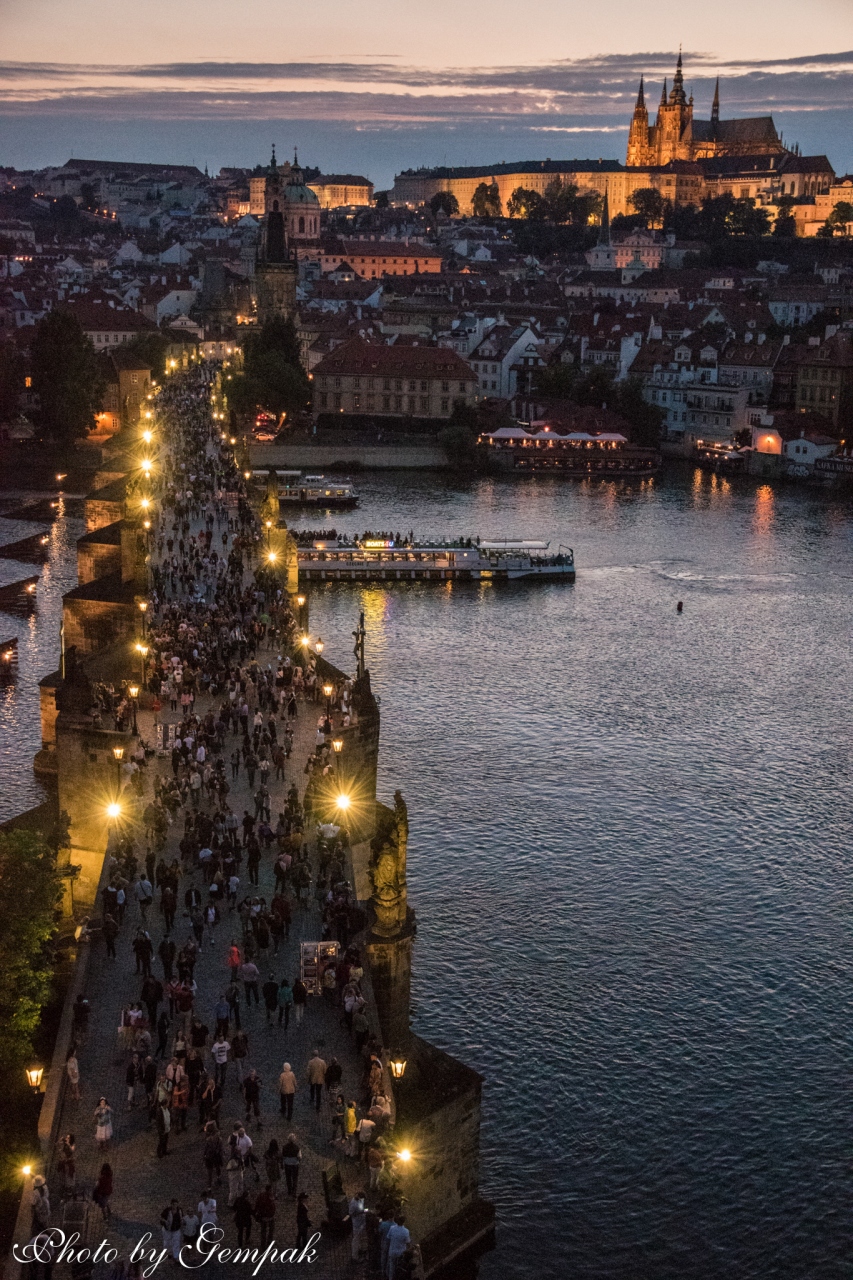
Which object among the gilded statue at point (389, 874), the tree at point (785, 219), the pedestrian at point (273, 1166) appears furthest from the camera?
the tree at point (785, 219)

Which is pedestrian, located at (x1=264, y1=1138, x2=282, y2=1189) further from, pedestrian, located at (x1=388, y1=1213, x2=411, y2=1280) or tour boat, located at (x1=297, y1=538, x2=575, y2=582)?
tour boat, located at (x1=297, y1=538, x2=575, y2=582)

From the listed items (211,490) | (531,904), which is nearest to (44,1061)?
(531,904)

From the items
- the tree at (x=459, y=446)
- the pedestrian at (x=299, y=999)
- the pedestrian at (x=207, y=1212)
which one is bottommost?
the pedestrian at (x=207, y=1212)

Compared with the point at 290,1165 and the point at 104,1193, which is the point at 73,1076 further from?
the point at 290,1165

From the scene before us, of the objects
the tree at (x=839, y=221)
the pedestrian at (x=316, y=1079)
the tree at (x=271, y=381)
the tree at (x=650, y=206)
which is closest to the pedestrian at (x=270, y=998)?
the pedestrian at (x=316, y=1079)

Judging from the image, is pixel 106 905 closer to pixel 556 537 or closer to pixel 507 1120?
pixel 507 1120

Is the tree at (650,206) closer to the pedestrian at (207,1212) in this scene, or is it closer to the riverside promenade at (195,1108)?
the riverside promenade at (195,1108)

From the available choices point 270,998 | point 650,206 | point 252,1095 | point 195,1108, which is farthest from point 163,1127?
point 650,206

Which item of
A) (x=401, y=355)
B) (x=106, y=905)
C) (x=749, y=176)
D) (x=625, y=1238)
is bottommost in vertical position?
(x=625, y=1238)
